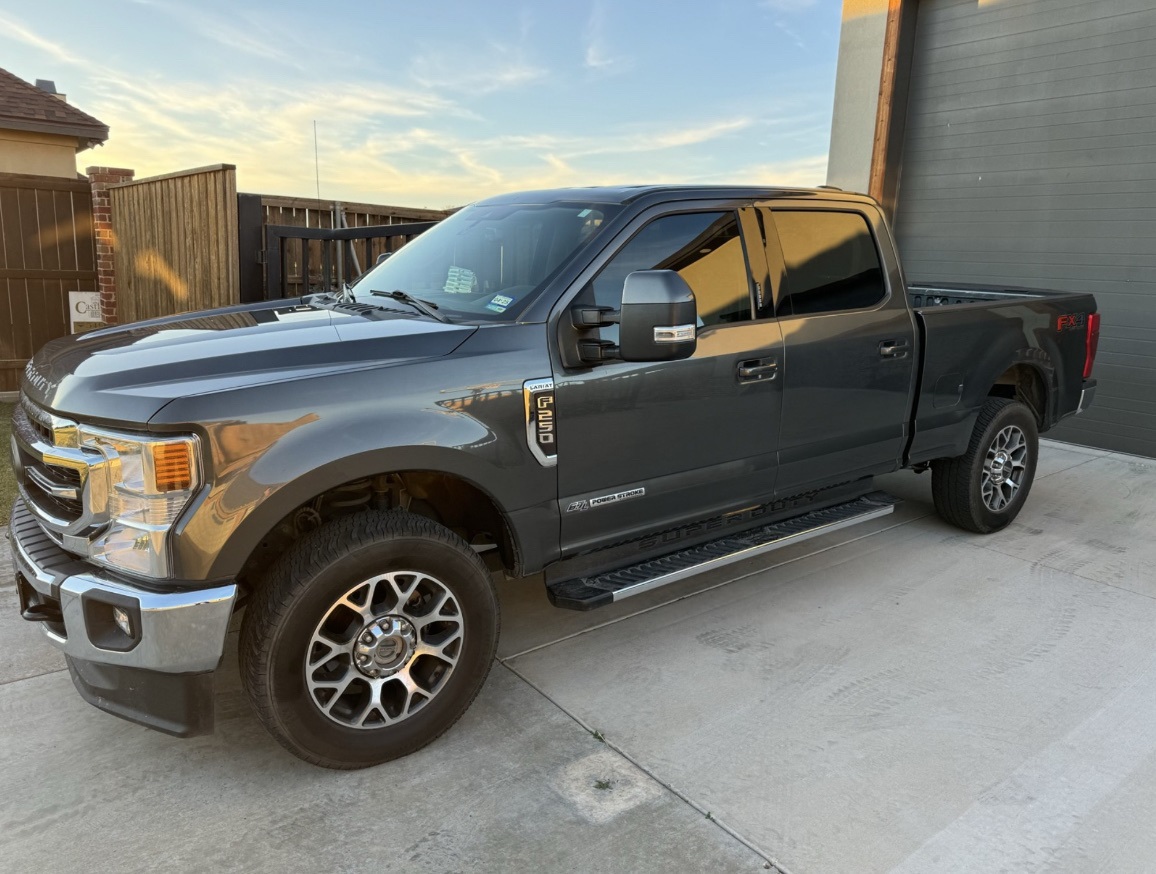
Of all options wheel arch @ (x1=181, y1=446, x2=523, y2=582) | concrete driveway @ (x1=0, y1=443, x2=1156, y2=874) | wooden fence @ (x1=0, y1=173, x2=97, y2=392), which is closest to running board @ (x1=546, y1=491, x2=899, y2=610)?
wheel arch @ (x1=181, y1=446, x2=523, y2=582)

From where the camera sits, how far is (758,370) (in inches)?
149

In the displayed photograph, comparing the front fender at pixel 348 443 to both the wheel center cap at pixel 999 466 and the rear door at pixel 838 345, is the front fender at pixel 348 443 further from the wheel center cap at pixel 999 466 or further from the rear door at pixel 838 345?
the wheel center cap at pixel 999 466

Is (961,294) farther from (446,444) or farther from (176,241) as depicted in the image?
(176,241)

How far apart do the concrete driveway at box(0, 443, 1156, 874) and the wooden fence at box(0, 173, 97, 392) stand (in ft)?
21.5

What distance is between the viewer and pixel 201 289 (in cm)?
823

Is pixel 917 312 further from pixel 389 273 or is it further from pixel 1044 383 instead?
pixel 389 273

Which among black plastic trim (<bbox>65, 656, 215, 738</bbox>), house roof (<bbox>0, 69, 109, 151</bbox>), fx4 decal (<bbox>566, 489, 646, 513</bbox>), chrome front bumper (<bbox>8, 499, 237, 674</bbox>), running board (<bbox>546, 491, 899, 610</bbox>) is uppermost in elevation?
house roof (<bbox>0, 69, 109, 151</bbox>)

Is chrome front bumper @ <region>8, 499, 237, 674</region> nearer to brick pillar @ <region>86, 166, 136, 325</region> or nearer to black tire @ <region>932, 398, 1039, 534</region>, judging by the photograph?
black tire @ <region>932, 398, 1039, 534</region>

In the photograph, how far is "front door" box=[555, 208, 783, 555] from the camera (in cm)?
328

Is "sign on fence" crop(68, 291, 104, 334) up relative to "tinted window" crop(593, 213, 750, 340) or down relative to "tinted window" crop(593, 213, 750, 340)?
down

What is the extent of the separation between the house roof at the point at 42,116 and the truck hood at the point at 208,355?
11777mm

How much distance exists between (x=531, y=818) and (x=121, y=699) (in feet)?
4.38

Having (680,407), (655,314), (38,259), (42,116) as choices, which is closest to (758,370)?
(680,407)

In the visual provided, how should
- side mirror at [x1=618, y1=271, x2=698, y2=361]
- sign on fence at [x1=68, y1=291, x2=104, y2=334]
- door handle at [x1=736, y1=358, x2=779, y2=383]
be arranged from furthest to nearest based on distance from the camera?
1. sign on fence at [x1=68, y1=291, x2=104, y2=334]
2. door handle at [x1=736, y1=358, x2=779, y2=383]
3. side mirror at [x1=618, y1=271, x2=698, y2=361]
